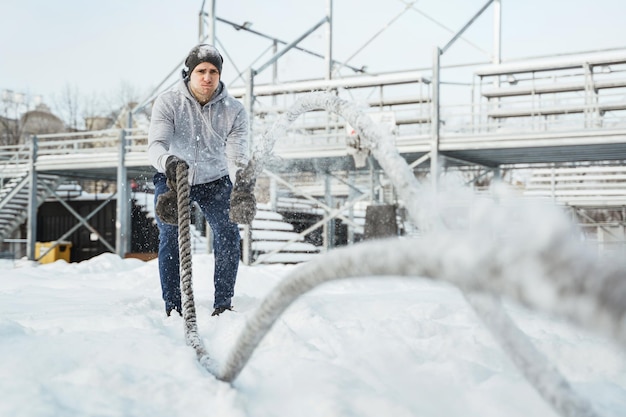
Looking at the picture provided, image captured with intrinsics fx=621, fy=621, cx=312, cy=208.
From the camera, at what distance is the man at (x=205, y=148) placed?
11.2 ft

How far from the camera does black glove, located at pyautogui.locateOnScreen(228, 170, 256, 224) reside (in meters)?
3.35

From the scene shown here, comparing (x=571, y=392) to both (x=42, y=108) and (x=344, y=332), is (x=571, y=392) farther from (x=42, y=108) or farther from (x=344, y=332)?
(x=42, y=108)

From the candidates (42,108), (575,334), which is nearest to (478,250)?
(575,334)

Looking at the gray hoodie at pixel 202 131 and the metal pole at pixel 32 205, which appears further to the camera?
the metal pole at pixel 32 205

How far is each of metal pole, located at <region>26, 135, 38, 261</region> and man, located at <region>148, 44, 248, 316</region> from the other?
11.5 meters

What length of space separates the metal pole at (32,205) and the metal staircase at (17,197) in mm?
478

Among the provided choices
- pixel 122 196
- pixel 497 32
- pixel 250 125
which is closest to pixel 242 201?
pixel 250 125

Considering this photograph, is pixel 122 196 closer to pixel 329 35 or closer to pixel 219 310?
pixel 329 35

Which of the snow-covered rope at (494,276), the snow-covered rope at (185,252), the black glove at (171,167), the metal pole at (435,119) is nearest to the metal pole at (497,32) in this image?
the metal pole at (435,119)

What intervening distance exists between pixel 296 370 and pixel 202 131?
1940 millimetres

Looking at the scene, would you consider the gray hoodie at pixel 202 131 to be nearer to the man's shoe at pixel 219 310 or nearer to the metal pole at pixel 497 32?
the man's shoe at pixel 219 310

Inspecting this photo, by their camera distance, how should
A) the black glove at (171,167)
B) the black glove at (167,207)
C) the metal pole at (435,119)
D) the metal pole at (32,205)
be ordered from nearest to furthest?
1. the black glove at (171,167)
2. the black glove at (167,207)
3. the metal pole at (435,119)
4. the metal pole at (32,205)

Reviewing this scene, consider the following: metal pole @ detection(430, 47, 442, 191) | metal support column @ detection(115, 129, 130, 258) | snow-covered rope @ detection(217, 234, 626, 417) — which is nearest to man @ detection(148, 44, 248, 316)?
snow-covered rope @ detection(217, 234, 626, 417)

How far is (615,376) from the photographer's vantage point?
228cm
